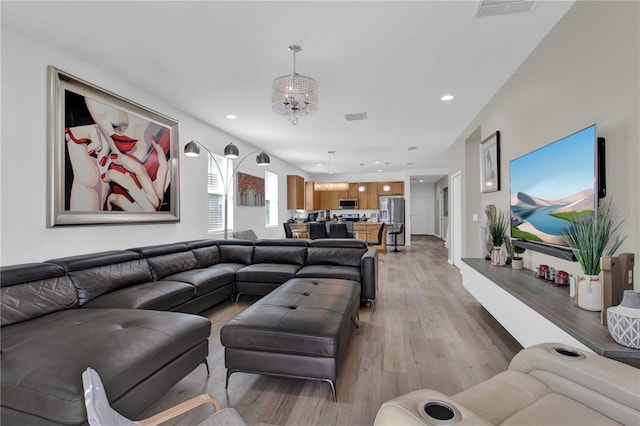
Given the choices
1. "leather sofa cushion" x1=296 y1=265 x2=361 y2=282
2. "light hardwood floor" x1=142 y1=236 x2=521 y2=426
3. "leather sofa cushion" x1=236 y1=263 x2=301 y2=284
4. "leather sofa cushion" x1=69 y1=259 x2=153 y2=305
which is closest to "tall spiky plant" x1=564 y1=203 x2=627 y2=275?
"light hardwood floor" x1=142 y1=236 x2=521 y2=426

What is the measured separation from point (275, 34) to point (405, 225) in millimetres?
8173

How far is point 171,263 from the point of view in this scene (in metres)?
3.42

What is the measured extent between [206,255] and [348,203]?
7.15 metres

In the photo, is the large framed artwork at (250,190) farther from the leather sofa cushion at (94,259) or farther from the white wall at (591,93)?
the white wall at (591,93)

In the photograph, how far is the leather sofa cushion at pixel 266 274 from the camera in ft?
12.0

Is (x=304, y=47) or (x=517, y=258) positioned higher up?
(x=304, y=47)

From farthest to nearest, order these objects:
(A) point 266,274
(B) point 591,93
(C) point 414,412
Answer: (A) point 266,274 → (B) point 591,93 → (C) point 414,412

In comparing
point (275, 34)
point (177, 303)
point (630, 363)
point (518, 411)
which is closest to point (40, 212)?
point (177, 303)

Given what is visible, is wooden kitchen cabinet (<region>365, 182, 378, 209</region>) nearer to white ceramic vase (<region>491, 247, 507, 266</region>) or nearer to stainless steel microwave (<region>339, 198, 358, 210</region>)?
stainless steel microwave (<region>339, 198, 358, 210</region>)

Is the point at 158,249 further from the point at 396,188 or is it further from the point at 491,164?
the point at 396,188

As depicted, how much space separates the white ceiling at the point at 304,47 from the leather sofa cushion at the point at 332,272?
7.25ft

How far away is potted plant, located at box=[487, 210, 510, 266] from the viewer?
3.12m

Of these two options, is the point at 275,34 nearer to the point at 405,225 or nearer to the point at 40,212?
the point at 40,212

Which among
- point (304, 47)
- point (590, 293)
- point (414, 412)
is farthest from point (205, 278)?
point (590, 293)
